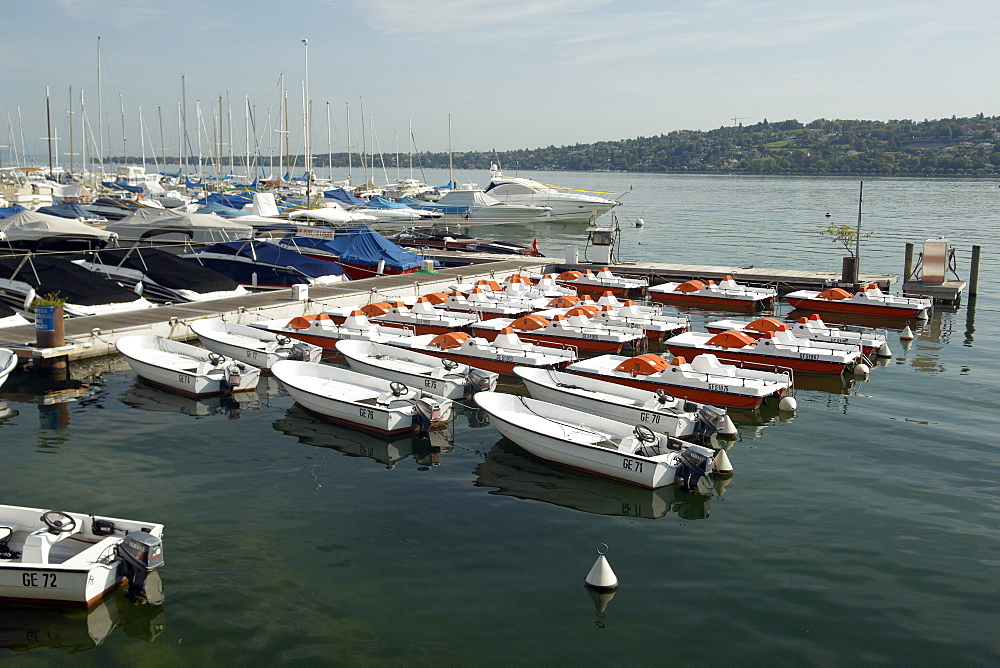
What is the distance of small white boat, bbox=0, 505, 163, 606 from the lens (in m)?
10.6

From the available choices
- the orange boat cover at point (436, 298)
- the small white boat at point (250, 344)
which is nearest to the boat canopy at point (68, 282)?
the small white boat at point (250, 344)

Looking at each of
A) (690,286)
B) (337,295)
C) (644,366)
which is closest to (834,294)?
(690,286)

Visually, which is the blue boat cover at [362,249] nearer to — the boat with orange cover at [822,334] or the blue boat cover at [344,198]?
the boat with orange cover at [822,334]

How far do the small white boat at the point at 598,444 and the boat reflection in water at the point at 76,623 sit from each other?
761 centimetres

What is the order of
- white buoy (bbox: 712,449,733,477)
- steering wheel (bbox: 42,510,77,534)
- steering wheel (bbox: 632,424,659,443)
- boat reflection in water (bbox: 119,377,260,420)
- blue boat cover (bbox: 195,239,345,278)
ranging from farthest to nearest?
blue boat cover (bbox: 195,239,345,278), boat reflection in water (bbox: 119,377,260,420), steering wheel (bbox: 632,424,659,443), white buoy (bbox: 712,449,733,477), steering wheel (bbox: 42,510,77,534)

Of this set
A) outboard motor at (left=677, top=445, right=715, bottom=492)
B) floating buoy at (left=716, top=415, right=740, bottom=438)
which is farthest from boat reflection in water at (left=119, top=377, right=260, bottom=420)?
floating buoy at (left=716, top=415, right=740, bottom=438)

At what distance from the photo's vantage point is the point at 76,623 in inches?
418

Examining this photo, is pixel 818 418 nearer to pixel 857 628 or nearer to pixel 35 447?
pixel 857 628

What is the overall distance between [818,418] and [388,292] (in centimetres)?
1779

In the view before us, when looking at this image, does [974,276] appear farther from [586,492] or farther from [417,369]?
[586,492]

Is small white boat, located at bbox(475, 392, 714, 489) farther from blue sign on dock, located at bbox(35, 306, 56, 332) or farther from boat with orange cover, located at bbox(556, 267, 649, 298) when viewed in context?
boat with orange cover, located at bbox(556, 267, 649, 298)

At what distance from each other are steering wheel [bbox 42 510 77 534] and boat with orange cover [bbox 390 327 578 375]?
1292cm

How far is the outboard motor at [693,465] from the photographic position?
15031 millimetres

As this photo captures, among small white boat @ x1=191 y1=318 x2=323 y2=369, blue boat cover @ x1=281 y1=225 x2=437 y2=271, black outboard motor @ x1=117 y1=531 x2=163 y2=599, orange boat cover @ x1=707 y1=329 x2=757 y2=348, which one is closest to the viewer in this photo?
black outboard motor @ x1=117 y1=531 x2=163 y2=599
